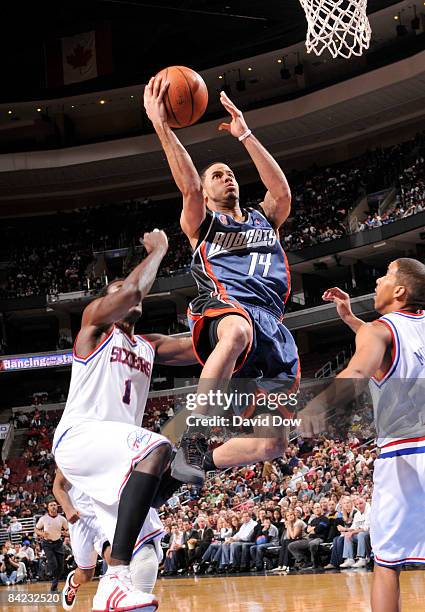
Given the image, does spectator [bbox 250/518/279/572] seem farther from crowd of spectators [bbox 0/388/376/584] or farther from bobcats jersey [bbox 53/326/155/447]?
bobcats jersey [bbox 53/326/155/447]

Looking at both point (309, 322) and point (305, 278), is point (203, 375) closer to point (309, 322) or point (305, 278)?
point (309, 322)

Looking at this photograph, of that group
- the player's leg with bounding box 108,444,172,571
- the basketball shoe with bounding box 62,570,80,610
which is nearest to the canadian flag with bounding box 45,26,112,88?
the basketball shoe with bounding box 62,570,80,610

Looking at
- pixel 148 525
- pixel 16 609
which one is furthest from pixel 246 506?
pixel 148 525

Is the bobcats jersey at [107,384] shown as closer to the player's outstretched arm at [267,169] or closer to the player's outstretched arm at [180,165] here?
the player's outstretched arm at [180,165]

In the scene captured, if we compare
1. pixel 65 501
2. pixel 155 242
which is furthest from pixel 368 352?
pixel 65 501

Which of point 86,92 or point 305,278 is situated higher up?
point 86,92

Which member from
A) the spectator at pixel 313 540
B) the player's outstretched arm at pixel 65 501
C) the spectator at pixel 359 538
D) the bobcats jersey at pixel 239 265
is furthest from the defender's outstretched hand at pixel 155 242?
the spectator at pixel 313 540

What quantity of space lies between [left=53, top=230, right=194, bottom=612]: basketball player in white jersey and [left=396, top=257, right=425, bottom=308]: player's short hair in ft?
4.75

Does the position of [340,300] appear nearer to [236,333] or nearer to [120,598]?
[236,333]

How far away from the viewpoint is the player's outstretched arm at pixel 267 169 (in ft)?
17.6

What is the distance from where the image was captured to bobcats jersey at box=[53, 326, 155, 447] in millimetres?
4820

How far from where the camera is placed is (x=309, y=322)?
23.6m

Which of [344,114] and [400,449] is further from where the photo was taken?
[344,114]

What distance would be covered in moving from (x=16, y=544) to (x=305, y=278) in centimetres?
1395
